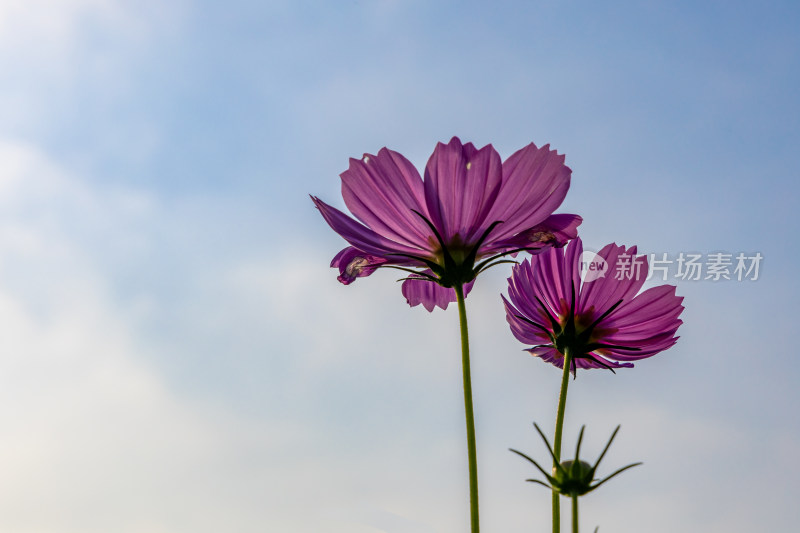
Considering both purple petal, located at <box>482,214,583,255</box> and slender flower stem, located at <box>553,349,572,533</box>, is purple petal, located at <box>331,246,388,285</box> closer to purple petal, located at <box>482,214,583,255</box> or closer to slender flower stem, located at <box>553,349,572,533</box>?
purple petal, located at <box>482,214,583,255</box>

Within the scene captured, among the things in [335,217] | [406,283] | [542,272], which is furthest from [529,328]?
[335,217]

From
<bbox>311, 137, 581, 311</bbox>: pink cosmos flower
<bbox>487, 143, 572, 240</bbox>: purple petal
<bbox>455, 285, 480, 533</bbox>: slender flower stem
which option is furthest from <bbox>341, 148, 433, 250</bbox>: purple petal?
<bbox>455, 285, 480, 533</bbox>: slender flower stem

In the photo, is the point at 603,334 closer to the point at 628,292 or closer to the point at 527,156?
the point at 628,292

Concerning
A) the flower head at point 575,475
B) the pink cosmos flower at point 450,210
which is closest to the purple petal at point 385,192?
the pink cosmos flower at point 450,210

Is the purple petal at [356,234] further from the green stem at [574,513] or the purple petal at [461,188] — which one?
the green stem at [574,513]

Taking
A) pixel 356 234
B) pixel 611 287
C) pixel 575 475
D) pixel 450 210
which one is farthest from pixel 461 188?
pixel 575 475

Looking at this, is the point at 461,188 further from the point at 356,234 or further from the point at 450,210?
the point at 356,234
